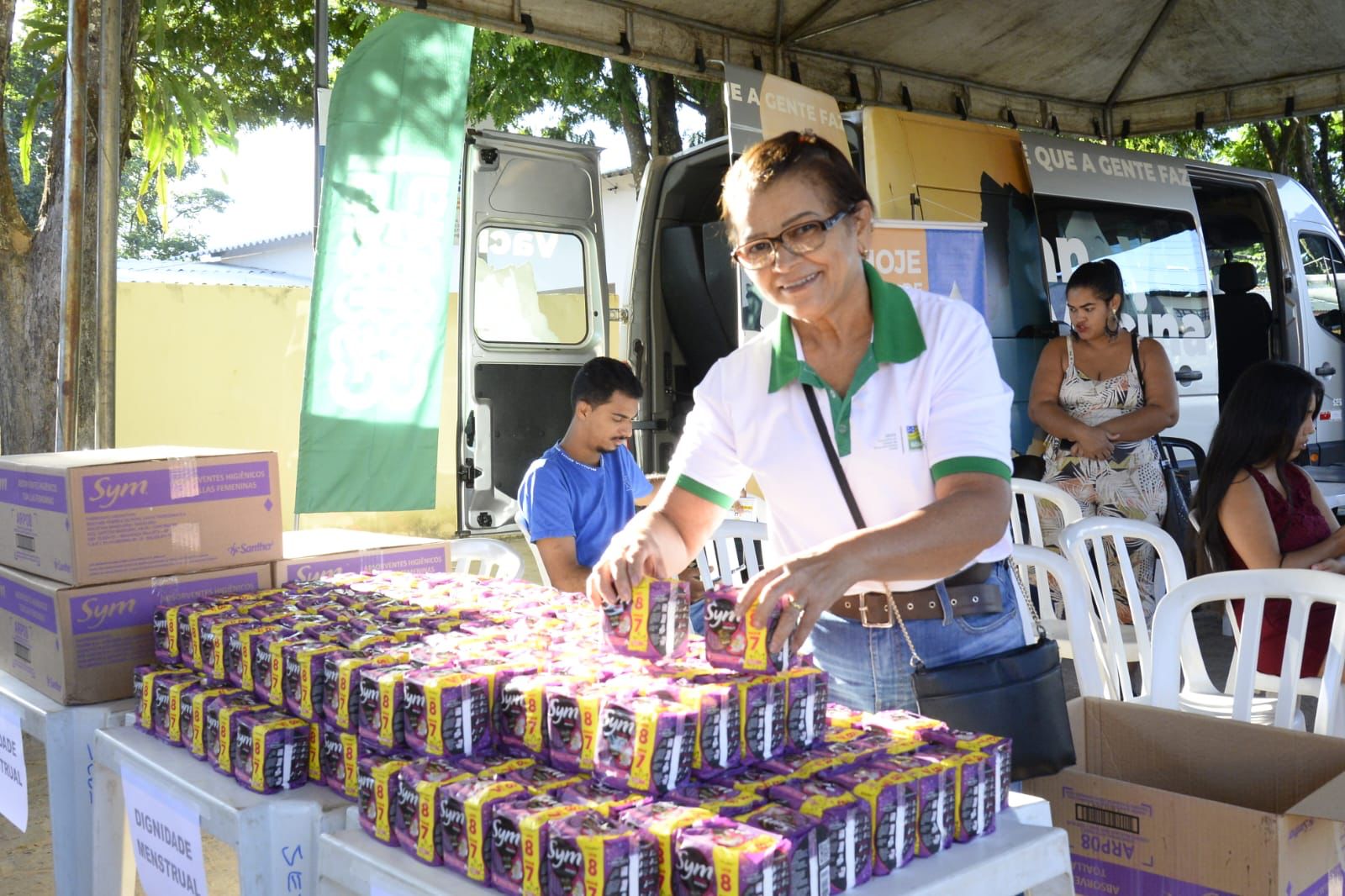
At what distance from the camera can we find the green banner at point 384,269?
457cm

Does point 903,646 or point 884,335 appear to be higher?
point 884,335

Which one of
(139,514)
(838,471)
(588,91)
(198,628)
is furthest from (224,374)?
(838,471)

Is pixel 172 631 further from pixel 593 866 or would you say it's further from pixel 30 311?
pixel 30 311

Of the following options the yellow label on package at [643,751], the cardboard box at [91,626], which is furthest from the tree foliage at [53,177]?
the yellow label on package at [643,751]

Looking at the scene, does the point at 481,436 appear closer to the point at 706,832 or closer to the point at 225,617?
the point at 225,617

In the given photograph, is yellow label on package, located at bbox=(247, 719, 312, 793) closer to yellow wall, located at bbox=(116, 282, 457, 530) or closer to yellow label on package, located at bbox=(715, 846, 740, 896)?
yellow label on package, located at bbox=(715, 846, 740, 896)

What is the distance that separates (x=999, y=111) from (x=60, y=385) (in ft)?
19.0

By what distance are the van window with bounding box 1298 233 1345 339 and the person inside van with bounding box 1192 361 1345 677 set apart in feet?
14.2

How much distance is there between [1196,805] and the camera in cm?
164

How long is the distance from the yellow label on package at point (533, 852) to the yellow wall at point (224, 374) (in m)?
9.26

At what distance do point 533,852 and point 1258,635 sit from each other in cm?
204

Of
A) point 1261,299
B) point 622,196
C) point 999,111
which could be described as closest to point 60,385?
point 999,111

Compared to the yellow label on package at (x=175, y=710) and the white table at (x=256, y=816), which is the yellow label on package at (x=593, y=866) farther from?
the yellow label on package at (x=175, y=710)

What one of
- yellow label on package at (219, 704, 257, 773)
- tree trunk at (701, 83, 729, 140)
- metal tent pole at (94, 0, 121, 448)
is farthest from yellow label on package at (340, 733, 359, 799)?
tree trunk at (701, 83, 729, 140)
